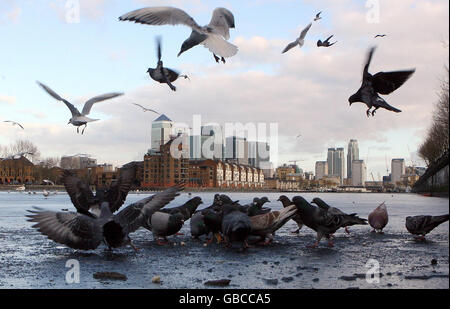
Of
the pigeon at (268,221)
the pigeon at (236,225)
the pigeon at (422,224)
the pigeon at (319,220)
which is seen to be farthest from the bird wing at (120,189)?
the pigeon at (422,224)

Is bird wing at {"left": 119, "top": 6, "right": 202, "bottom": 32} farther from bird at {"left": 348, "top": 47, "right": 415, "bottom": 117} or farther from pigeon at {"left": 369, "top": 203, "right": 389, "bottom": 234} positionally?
pigeon at {"left": 369, "top": 203, "right": 389, "bottom": 234}

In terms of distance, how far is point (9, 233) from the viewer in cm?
1540

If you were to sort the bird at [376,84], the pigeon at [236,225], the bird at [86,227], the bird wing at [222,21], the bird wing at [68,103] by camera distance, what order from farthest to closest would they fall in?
the bird wing at [68,103], the pigeon at [236,225], the bird at [86,227], the bird wing at [222,21], the bird at [376,84]

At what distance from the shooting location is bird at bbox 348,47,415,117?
300 inches

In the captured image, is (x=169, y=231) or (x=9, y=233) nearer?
(x=169, y=231)

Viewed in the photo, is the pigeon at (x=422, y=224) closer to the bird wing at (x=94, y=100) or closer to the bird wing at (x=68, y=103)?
the bird wing at (x=94, y=100)

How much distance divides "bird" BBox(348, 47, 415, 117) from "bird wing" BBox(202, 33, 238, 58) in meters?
2.09

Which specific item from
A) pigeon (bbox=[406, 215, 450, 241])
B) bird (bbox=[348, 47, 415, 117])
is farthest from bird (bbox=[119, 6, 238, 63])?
pigeon (bbox=[406, 215, 450, 241])

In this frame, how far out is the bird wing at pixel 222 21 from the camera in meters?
8.63

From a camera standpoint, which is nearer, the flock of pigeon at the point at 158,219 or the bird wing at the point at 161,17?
the bird wing at the point at 161,17
